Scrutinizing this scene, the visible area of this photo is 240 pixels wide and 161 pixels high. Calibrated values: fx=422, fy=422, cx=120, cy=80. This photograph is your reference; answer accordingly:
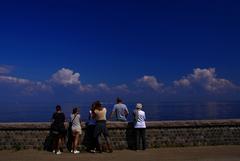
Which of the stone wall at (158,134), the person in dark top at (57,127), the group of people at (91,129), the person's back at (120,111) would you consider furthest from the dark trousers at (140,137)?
the person in dark top at (57,127)

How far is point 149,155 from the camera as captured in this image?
14484 millimetres

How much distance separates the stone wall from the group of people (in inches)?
18.9

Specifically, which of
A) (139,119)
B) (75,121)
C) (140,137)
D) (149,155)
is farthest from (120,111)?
(149,155)

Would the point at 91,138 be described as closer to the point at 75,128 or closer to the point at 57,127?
the point at 75,128

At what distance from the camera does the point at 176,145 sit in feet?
53.4

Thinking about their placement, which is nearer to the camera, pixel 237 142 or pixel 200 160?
pixel 200 160

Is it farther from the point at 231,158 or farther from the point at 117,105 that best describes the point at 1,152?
the point at 231,158

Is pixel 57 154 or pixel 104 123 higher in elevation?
pixel 104 123

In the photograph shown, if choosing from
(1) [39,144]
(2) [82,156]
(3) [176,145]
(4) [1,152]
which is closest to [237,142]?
(3) [176,145]

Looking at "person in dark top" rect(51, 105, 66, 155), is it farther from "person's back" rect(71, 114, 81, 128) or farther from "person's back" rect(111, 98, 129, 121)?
"person's back" rect(111, 98, 129, 121)

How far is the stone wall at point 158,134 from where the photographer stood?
15.6m

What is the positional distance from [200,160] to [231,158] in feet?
3.56

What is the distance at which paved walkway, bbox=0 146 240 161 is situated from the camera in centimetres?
1373

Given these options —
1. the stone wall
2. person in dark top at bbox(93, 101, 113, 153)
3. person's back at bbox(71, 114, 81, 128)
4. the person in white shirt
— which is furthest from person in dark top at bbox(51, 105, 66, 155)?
the person in white shirt
